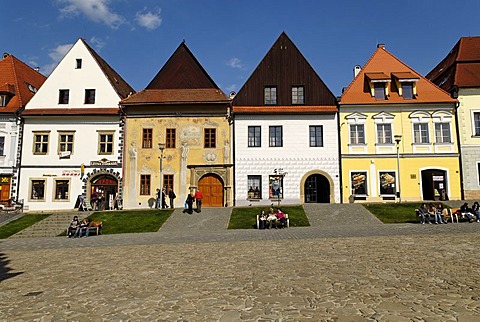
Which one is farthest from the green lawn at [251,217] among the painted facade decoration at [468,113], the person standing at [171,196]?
the painted facade decoration at [468,113]

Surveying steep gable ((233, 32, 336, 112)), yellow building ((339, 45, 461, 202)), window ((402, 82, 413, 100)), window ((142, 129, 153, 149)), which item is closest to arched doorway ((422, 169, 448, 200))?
yellow building ((339, 45, 461, 202))

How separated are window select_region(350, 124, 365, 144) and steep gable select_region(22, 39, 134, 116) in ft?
63.7

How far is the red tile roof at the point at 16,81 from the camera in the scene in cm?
3177

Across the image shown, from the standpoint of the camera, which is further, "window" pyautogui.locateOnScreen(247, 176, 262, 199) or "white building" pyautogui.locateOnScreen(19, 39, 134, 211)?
"white building" pyautogui.locateOnScreen(19, 39, 134, 211)

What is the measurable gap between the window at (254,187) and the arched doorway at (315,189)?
3996 mm

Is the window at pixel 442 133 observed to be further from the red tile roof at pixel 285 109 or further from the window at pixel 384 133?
the red tile roof at pixel 285 109

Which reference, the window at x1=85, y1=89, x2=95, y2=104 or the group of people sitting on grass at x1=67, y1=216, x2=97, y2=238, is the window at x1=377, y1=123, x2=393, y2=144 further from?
the window at x1=85, y1=89, x2=95, y2=104

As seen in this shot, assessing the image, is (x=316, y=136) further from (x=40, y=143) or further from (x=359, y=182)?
(x=40, y=143)

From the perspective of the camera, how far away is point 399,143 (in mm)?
29328

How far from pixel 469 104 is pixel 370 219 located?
15097mm

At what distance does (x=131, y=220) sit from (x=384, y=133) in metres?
20.4

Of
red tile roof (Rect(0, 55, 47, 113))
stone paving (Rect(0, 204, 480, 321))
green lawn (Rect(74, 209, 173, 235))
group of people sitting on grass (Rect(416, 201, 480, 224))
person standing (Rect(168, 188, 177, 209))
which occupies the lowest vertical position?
stone paving (Rect(0, 204, 480, 321))

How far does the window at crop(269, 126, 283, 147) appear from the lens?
2991cm

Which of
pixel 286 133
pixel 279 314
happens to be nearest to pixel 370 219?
pixel 286 133
